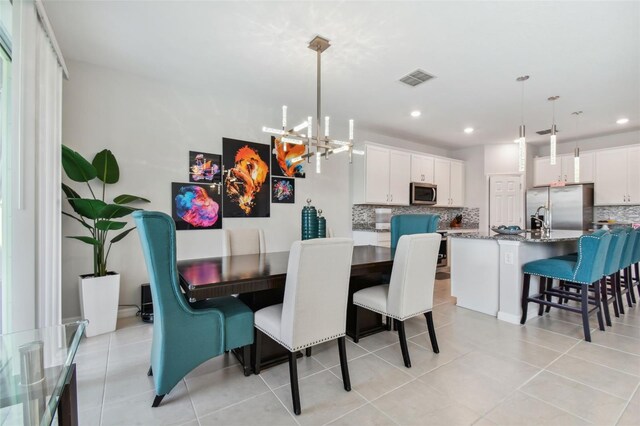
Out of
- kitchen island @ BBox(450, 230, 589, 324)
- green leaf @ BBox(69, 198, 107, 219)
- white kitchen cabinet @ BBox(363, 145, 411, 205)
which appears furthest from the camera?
white kitchen cabinet @ BBox(363, 145, 411, 205)

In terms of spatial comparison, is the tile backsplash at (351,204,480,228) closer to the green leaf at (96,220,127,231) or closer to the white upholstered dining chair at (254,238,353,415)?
the white upholstered dining chair at (254,238,353,415)

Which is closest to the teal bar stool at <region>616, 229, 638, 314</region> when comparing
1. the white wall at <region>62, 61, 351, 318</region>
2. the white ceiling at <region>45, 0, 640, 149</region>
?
the white ceiling at <region>45, 0, 640, 149</region>

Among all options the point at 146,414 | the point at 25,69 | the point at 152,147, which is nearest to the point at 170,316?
the point at 146,414

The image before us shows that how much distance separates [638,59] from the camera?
2.79m

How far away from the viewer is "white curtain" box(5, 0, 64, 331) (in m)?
1.86

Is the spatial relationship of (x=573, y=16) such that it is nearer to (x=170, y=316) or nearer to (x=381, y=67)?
(x=381, y=67)

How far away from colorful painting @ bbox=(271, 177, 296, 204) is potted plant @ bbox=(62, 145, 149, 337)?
69.1 inches

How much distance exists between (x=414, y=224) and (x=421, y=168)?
Answer: 2666 mm

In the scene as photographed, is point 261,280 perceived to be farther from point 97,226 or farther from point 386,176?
point 386,176

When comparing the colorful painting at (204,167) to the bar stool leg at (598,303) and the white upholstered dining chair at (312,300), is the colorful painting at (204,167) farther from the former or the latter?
the bar stool leg at (598,303)

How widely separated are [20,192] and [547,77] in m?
4.76

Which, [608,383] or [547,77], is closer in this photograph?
[608,383]

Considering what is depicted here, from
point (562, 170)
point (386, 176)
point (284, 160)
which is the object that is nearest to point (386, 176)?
point (386, 176)

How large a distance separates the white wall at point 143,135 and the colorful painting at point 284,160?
260mm
